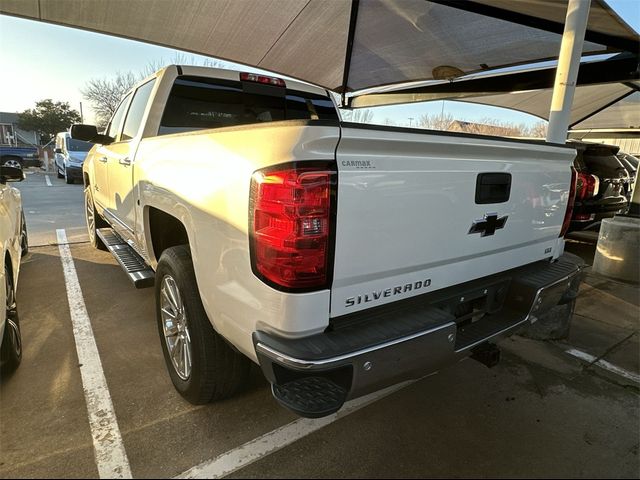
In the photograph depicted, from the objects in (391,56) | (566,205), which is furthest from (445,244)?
(391,56)

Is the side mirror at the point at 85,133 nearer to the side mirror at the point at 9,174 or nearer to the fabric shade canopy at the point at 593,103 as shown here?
the side mirror at the point at 9,174

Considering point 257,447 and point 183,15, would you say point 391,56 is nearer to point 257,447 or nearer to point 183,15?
point 183,15

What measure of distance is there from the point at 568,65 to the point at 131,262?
437cm

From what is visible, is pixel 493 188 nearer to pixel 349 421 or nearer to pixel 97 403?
pixel 349 421

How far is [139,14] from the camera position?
5504 millimetres

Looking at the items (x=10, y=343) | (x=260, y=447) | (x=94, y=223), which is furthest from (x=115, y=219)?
(x=260, y=447)

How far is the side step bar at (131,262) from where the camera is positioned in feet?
9.89

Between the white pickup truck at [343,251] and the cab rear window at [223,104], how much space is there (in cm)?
69

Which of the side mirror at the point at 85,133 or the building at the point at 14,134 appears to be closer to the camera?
the side mirror at the point at 85,133

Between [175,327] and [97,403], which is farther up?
[175,327]

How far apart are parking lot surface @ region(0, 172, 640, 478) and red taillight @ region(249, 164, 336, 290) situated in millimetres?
1087

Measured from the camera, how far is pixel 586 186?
571 cm

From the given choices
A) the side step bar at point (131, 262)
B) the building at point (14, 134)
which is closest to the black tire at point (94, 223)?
the side step bar at point (131, 262)

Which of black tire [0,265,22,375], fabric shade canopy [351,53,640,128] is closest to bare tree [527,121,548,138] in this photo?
fabric shade canopy [351,53,640,128]
